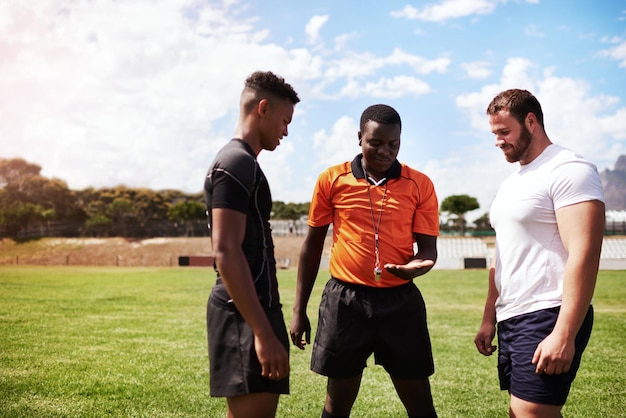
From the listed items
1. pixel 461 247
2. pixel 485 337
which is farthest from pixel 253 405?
pixel 461 247

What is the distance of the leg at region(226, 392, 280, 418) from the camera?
8.85 ft

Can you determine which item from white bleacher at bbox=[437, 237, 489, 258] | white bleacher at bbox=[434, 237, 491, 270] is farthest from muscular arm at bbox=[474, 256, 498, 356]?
white bleacher at bbox=[437, 237, 489, 258]

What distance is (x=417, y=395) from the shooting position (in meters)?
3.66

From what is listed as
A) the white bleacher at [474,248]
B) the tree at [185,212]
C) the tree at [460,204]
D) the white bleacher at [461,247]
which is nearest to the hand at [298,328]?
the white bleacher at [474,248]

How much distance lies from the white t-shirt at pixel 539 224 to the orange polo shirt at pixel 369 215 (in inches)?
28.1

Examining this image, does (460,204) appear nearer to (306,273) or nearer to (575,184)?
(306,273)

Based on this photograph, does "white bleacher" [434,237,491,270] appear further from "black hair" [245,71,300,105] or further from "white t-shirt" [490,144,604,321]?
"black hair" [245,71,300,105]

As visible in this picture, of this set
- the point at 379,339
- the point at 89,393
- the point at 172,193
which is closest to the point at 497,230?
the point at 379,339

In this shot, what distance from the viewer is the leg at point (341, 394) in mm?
3734

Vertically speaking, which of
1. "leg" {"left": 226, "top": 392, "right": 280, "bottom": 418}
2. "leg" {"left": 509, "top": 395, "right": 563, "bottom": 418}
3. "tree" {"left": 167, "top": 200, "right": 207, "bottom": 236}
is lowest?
"leg" {"left": 509, "top": 395, "right": 563, "bottom": 418}

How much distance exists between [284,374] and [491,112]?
1.84 meters

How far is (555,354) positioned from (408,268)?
948 mm

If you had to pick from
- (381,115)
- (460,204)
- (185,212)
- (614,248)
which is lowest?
(614,248)

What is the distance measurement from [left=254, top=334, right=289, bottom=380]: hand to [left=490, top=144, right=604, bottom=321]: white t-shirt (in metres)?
1.30
